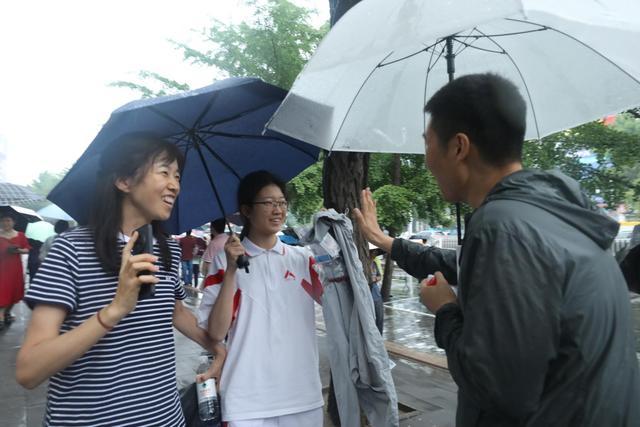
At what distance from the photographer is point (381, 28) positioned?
189 centimetres

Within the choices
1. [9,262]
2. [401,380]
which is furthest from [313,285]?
[9,262]

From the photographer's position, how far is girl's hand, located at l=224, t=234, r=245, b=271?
7.34 ft

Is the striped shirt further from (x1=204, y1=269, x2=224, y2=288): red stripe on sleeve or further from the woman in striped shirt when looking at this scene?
(x1=204, y1=269, x2=224, y2=288): red stripe on sleeve

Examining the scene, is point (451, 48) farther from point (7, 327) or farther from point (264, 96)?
point (7, 327)

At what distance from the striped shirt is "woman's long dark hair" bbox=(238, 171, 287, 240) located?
2.96 ft

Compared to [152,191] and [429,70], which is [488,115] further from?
[429,70]

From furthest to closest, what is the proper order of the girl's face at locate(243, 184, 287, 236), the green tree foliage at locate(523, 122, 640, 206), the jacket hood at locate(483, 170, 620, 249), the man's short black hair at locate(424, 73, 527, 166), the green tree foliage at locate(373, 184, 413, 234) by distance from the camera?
the green tree foliage at locate(373, 184, 413, 234) < the green tree foliage at locate(523, 122, 640, 206) < the girl's face at locate(243, 184, 287, 236) < the man's short black hair at locate(424, 73, 527, 166) < the jacket hood at locate(483, 170, 620, 249)

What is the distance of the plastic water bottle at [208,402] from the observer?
2074mm

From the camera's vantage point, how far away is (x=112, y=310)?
141 centimetres

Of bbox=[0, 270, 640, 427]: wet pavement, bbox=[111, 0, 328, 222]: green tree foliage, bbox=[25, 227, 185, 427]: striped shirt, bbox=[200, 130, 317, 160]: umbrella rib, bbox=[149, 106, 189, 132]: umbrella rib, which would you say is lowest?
bbox=[0, 270, 640, 427]: wet pavement

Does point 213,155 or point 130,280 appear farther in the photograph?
point 213,155

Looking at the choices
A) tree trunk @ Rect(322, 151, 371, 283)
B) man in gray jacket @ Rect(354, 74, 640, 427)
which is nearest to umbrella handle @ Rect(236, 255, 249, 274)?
man in gray jacket @ Rect(354, 74, 640, 427)

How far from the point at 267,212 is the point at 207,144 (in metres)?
0.63

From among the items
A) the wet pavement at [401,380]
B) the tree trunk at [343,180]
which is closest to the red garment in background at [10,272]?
the wet pavement at [401,380]
